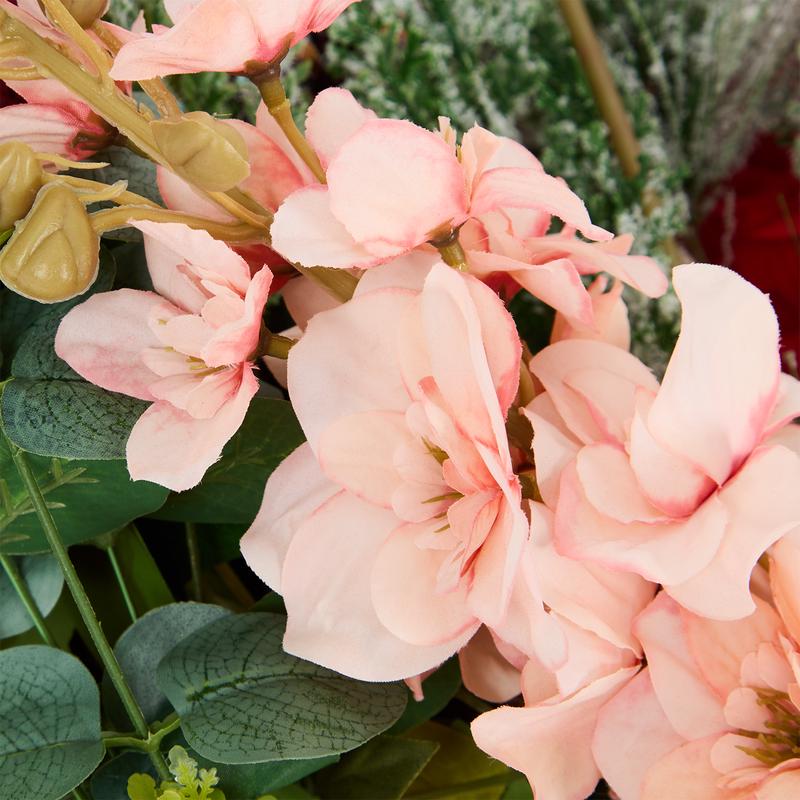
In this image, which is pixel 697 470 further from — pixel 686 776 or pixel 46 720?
pixel 46 720

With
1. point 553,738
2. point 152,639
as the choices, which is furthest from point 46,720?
point 553,738

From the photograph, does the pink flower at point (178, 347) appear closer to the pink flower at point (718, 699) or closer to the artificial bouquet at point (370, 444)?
the artificial bouquet at point (370, 444)

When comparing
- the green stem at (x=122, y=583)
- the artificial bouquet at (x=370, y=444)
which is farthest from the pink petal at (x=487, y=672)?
the green stem at (x=122, y=583)

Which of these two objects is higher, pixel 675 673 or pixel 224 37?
pixel 224 37

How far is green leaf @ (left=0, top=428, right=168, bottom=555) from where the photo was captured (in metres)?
0.29

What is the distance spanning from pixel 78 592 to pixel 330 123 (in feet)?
0.46

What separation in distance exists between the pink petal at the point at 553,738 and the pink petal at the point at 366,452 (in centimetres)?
6

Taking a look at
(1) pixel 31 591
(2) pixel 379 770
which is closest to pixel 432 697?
(2) pixel 379 770

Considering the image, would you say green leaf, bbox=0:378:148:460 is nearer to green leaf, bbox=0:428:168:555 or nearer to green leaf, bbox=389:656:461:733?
green leaf, bbox=0:428:168:555

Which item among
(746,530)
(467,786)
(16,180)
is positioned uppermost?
(16,180)

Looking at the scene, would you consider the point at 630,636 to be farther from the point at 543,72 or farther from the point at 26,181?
the point at 543,72

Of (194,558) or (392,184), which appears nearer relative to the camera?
(392,184)

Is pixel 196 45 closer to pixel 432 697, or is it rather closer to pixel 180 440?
pixel 180 440

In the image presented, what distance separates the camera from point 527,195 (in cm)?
23
